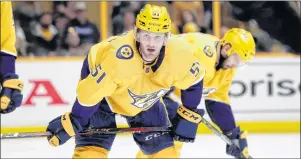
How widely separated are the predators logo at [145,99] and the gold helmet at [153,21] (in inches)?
13.8

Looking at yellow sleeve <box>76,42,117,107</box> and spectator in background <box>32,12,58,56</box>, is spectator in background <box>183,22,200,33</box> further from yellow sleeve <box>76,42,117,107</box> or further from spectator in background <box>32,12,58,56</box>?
yellow sleeve <box>76,42,117,107</box>

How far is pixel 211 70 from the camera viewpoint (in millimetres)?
3221

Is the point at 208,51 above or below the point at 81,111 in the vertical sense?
above

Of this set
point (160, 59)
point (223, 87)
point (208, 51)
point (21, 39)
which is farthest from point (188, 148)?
point (160, 59)

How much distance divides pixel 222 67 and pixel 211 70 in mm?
100

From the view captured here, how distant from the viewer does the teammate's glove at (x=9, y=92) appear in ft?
9.41

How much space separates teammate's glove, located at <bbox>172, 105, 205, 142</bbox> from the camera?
2.82 m

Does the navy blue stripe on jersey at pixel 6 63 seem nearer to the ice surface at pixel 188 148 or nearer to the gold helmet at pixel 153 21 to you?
the gold helmet at pixel 153 21

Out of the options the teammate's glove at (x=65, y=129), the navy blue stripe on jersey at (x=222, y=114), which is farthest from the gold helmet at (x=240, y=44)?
the teammate's glove at (x=65, y=129)

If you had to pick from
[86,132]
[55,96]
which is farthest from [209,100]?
[55,96]

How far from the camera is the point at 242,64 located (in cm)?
326

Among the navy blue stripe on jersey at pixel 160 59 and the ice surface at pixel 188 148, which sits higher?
the navy blue stripe on jersey at pixel 160 59

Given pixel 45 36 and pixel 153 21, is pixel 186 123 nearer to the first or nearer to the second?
pixel 153 21

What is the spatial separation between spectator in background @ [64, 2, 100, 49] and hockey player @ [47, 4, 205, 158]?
224cm
